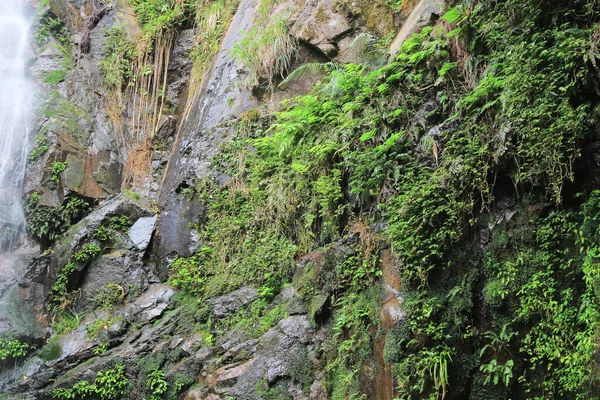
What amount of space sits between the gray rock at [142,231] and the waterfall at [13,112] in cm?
282

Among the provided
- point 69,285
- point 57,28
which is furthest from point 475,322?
point 57,28

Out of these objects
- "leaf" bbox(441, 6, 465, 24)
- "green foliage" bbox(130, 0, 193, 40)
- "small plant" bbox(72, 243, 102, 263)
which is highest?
"green foliage" bbox(130, 0, 193, 40)

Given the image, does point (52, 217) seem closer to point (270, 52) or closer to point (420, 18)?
point (270, 52)

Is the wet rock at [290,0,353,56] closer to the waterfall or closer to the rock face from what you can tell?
the rock face

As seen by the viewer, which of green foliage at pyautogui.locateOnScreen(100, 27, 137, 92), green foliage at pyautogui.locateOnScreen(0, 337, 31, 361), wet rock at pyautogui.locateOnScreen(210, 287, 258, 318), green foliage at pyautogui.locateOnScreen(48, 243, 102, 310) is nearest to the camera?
wet rock at pyautogui.locateOnScreen(210, 287, 258, 318)

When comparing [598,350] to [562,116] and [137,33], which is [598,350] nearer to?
[562,116]

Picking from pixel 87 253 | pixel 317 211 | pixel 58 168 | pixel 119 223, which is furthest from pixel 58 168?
pixel 317 211

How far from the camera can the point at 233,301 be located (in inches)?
296

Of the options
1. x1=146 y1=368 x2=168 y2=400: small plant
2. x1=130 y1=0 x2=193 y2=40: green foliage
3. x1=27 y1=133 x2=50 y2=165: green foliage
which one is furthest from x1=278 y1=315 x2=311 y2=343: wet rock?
x1=130 y1=0 x2=193 y2=40: green foliage

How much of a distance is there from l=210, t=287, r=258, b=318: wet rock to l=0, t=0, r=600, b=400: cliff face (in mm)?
43

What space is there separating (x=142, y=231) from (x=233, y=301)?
308 cm

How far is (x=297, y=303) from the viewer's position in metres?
6.58

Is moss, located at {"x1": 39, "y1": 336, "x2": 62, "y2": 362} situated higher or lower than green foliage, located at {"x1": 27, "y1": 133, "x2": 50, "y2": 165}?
lower

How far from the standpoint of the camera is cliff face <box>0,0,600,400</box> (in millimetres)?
4668
